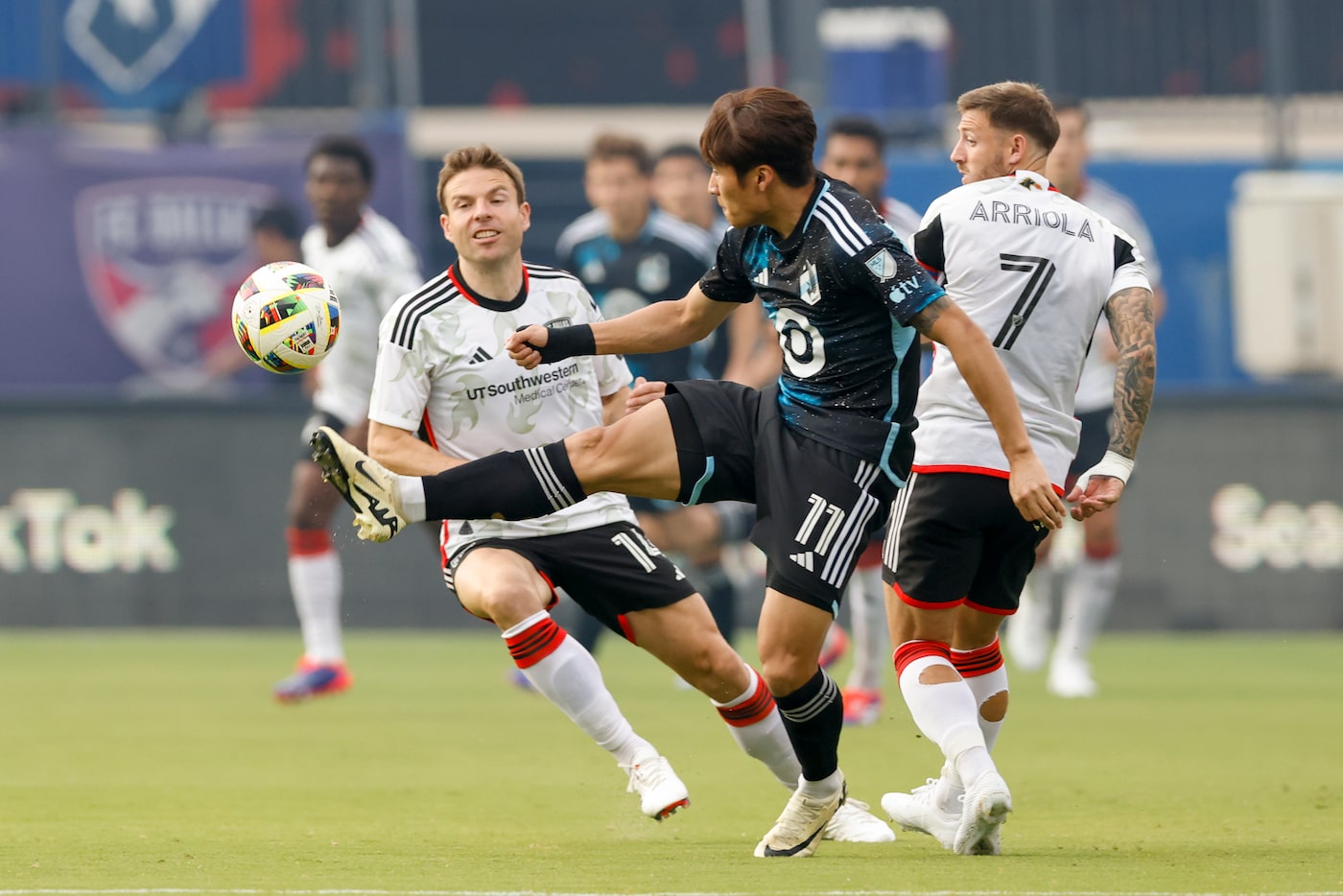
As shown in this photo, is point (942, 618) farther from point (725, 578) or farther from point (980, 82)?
point (980, 82)

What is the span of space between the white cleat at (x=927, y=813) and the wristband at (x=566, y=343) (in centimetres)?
163

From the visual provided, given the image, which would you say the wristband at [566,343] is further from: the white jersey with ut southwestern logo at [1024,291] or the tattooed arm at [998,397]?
the tattooed arm at [998,397]

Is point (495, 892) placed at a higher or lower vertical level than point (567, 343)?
lower

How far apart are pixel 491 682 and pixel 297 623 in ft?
10.5

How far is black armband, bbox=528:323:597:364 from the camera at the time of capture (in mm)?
6188

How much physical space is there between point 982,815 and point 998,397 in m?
1.14

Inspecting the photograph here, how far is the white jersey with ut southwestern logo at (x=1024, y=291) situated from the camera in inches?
239

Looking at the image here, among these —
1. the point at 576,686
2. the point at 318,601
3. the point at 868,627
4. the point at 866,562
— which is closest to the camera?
the point at 576,686

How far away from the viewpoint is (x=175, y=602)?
14.3 m

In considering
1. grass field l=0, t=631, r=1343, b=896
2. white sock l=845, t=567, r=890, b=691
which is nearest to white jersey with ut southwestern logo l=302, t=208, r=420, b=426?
grass field l=0, t=631, r=1343, b=896

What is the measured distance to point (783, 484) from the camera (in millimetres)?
5949

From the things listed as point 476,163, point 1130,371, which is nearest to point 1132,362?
point 1130,371

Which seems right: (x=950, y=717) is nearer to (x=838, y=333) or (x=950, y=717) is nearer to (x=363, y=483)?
(x=838, y=333)

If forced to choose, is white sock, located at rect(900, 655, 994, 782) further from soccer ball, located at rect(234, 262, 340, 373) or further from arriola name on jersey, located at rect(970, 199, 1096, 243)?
soccer ball, located at rect(234, 262, 340, 373)
